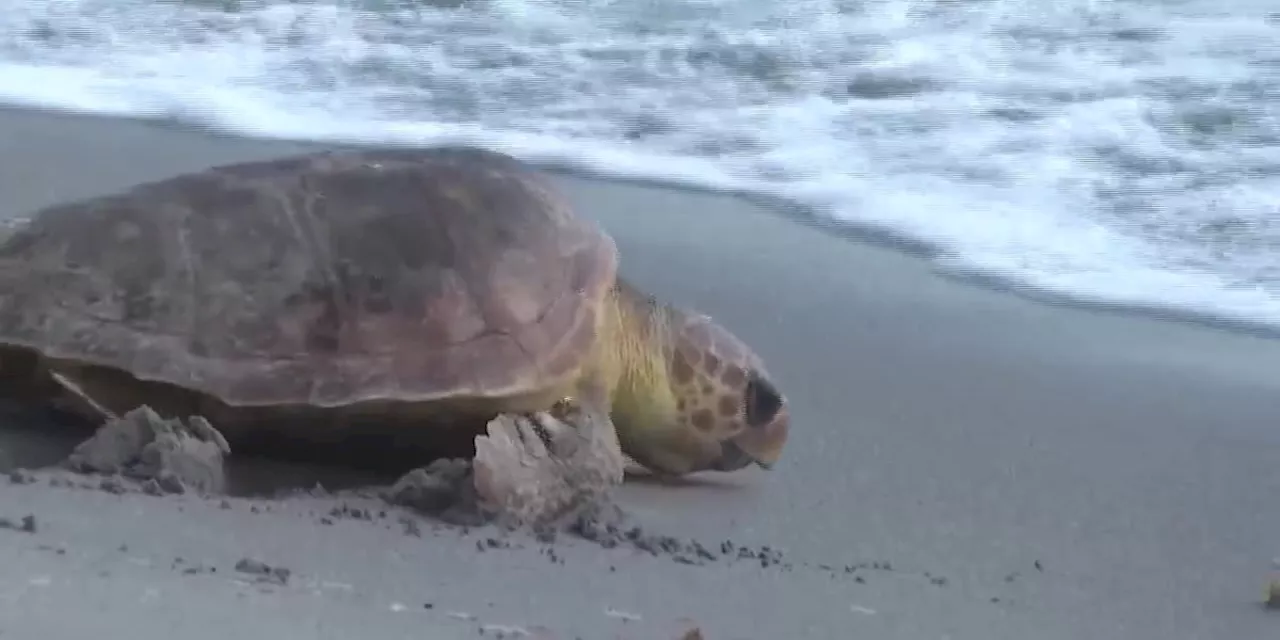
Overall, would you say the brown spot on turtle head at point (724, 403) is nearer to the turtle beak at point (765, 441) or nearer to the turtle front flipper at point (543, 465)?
the turtle beak at point (765, 441)

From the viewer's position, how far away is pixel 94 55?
7.33 m

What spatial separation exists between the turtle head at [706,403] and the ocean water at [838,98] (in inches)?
65.3

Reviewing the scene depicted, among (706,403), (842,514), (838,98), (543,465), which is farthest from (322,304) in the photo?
(838,98)

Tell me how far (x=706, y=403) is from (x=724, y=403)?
0.13 ft

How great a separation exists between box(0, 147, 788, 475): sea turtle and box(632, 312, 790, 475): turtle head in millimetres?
192

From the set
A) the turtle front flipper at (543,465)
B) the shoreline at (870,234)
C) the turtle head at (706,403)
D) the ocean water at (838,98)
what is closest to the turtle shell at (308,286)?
the turtle front flipper at (543,465)

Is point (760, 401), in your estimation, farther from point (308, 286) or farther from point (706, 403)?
point (308, 286)

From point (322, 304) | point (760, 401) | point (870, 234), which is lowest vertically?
point (870, 234)

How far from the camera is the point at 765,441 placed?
3324 millimetres

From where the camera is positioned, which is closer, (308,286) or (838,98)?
(308,286)

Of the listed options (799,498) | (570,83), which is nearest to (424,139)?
(570,83)

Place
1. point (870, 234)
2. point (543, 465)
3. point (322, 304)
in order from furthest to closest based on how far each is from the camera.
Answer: point (870, 234) → point (322, 304) → point (543, 465)

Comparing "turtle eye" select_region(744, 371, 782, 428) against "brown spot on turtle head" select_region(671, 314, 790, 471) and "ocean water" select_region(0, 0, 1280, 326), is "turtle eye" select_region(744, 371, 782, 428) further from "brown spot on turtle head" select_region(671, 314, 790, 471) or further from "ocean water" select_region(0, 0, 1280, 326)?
"ocean water" select_region(0, 0, 1280, 326)

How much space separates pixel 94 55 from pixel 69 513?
18.1 feet
